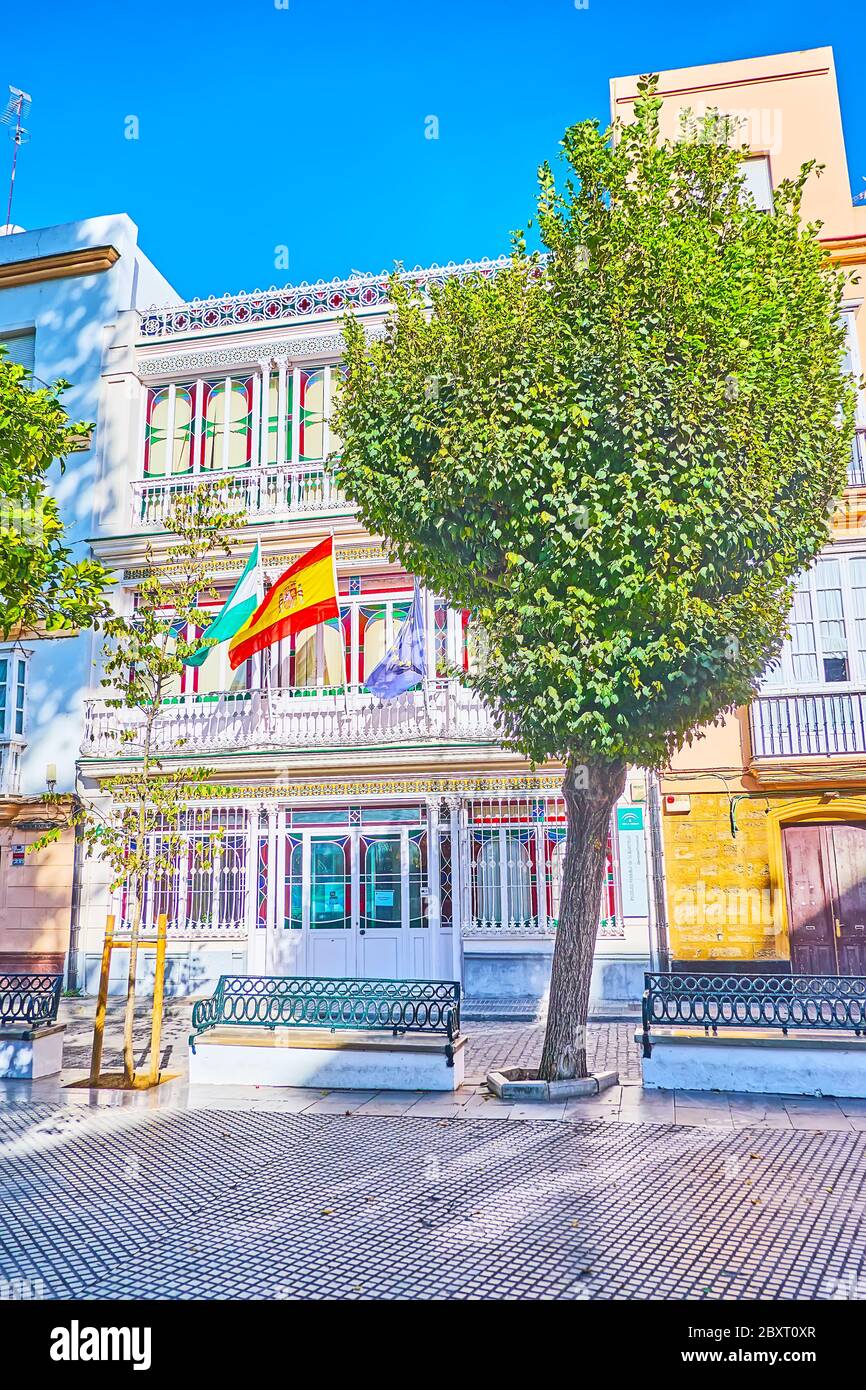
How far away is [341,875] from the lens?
54.6 feet

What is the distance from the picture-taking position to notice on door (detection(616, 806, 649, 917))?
15367mm

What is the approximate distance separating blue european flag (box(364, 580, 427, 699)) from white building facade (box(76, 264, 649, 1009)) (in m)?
1.36

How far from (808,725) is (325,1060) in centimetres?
902

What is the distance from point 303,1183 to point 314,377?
48.0ft

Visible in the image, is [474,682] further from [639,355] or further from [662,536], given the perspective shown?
[639,355]

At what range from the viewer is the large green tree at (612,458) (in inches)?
356

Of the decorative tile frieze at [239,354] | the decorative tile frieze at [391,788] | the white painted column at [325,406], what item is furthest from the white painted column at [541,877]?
the decorative tile frieze at [239,354]

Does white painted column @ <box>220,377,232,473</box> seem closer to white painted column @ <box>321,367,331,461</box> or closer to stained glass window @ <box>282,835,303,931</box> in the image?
white painted column @ <box>321,367,331,461</box>

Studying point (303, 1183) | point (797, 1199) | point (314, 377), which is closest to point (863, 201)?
point (314, 377)

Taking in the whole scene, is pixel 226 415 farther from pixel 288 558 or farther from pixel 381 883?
pixel 381 883

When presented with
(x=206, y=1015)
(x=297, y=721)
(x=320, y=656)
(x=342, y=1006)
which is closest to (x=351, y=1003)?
(x=342, y=1006)

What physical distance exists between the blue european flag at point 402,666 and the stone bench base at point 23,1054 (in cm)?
642

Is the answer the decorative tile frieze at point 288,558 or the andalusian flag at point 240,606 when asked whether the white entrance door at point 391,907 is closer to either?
the andalusian flag at point 240,606

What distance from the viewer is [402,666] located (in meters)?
14.6
